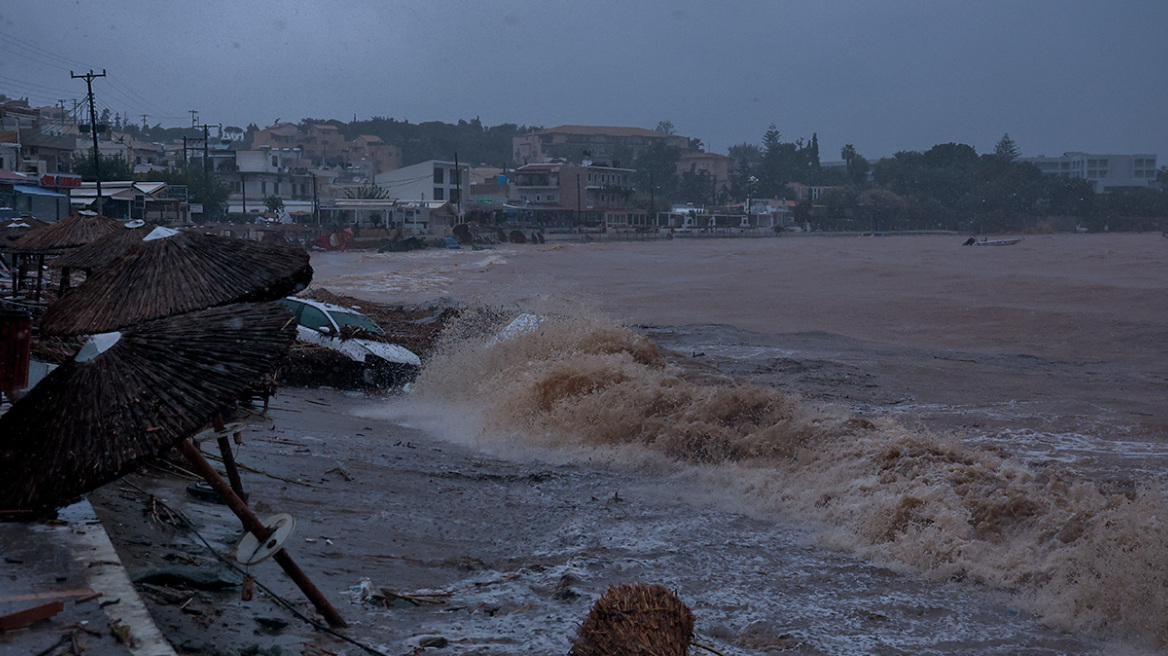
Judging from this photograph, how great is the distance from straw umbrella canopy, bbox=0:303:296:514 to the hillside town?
40267 millimetres

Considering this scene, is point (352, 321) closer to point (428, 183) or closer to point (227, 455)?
point (227, 455)

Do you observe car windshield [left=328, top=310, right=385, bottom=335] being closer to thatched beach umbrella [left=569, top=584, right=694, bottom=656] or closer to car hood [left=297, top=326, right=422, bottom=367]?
car hood [left=297, top=326, right=422, bottom=367]

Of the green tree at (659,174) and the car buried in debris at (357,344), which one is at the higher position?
the green tree at (659,174)

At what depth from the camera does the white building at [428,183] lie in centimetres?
9994

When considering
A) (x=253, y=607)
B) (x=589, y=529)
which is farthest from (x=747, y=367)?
(x=253, y=607)

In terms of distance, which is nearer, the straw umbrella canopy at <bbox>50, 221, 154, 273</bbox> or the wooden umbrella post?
the wooden umbrella post

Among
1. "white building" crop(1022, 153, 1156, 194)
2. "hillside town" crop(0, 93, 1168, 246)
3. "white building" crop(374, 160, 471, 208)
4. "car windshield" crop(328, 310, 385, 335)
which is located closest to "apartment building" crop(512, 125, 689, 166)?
"hillside town" crop(0, 93, 1168, 246)

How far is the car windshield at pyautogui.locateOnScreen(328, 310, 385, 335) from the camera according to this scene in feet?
59.2

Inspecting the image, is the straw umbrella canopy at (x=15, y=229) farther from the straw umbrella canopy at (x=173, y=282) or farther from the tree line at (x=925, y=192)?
the tree line at (x=925, y=192)

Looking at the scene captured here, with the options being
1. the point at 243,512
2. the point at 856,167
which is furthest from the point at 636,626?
the point at 856,167

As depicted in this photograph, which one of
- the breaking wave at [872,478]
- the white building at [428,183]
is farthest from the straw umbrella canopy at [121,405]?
the white building at [428,183]

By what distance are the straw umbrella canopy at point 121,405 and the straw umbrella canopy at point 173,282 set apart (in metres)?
0.68

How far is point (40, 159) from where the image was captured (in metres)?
56.1

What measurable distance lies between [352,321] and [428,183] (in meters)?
83.5
